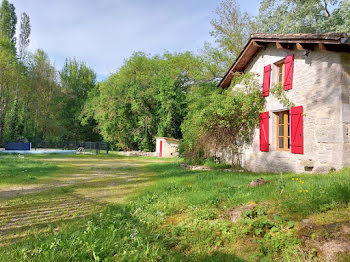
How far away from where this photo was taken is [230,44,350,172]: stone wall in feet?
22.3

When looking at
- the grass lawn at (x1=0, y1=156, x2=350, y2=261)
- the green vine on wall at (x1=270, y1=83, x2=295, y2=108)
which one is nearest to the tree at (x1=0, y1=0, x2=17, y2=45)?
the grass lawn at (x1=0, y1=156, x2=350, y2=261)

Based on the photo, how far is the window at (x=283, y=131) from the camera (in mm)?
8906

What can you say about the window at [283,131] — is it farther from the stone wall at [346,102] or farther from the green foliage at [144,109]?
the green foliage at [144,109]

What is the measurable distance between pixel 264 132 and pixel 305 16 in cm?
1437

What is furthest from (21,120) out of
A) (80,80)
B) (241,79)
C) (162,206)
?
(162,206)

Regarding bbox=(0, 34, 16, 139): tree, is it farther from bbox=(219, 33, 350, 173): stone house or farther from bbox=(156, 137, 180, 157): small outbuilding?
bbox=(219, 33, 350, 173): stone house

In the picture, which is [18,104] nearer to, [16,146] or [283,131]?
[16,146]

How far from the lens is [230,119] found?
35.8ft

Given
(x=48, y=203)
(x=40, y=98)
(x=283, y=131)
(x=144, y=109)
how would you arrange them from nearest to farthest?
(x=48, y=203)
(x=283, y=131)
(x=144, y=109)
(x=40, y=98)

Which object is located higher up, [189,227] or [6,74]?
[6,74]

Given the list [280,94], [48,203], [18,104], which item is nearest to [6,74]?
[18,104]

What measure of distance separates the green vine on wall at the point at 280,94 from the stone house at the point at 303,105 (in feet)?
Result: 0.41

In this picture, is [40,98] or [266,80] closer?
[266,80]

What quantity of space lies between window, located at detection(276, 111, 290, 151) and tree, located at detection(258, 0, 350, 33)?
11706 millimetres
